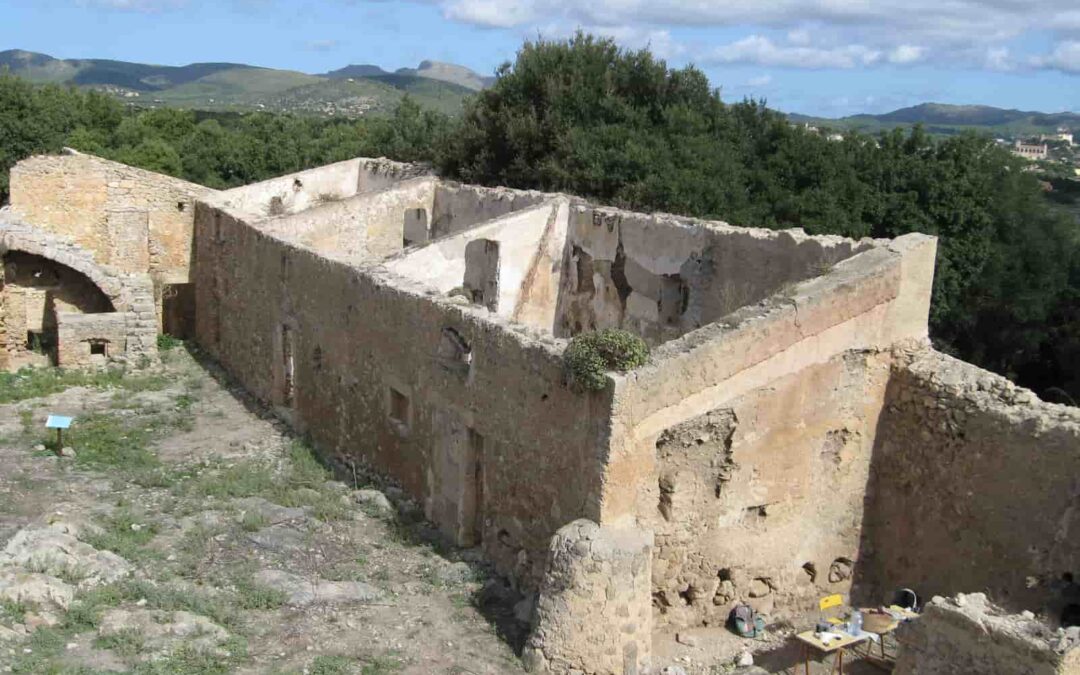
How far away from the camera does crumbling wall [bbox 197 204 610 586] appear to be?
384 inches

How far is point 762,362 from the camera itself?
968cm

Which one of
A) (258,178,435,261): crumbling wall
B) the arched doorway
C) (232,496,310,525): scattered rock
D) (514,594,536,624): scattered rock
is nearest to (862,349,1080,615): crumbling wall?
(514,594,536,624): scattered rock

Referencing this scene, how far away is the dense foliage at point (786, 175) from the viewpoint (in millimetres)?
20641

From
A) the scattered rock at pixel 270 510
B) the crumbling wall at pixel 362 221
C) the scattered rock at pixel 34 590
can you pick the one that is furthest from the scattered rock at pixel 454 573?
the crumbling wall at pixel 362 221

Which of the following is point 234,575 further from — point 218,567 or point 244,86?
point 244,86

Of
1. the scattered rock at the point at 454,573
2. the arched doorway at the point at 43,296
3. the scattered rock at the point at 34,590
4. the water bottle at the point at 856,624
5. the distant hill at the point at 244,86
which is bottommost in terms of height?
the scattered rock at the point at 454,573

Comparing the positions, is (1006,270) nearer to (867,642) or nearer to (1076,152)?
(867,642)

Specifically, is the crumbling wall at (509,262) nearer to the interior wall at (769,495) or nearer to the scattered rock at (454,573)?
the scattered rock at (454,573)

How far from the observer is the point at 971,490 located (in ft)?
32.4

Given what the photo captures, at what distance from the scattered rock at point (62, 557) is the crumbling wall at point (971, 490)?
24.5 ft

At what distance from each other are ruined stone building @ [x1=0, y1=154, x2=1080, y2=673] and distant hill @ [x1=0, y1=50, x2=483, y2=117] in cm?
7195

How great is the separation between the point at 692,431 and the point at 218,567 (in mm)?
4810

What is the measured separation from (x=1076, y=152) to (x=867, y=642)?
353 ft

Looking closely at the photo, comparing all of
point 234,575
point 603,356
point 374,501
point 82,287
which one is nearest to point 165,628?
point 234,575
